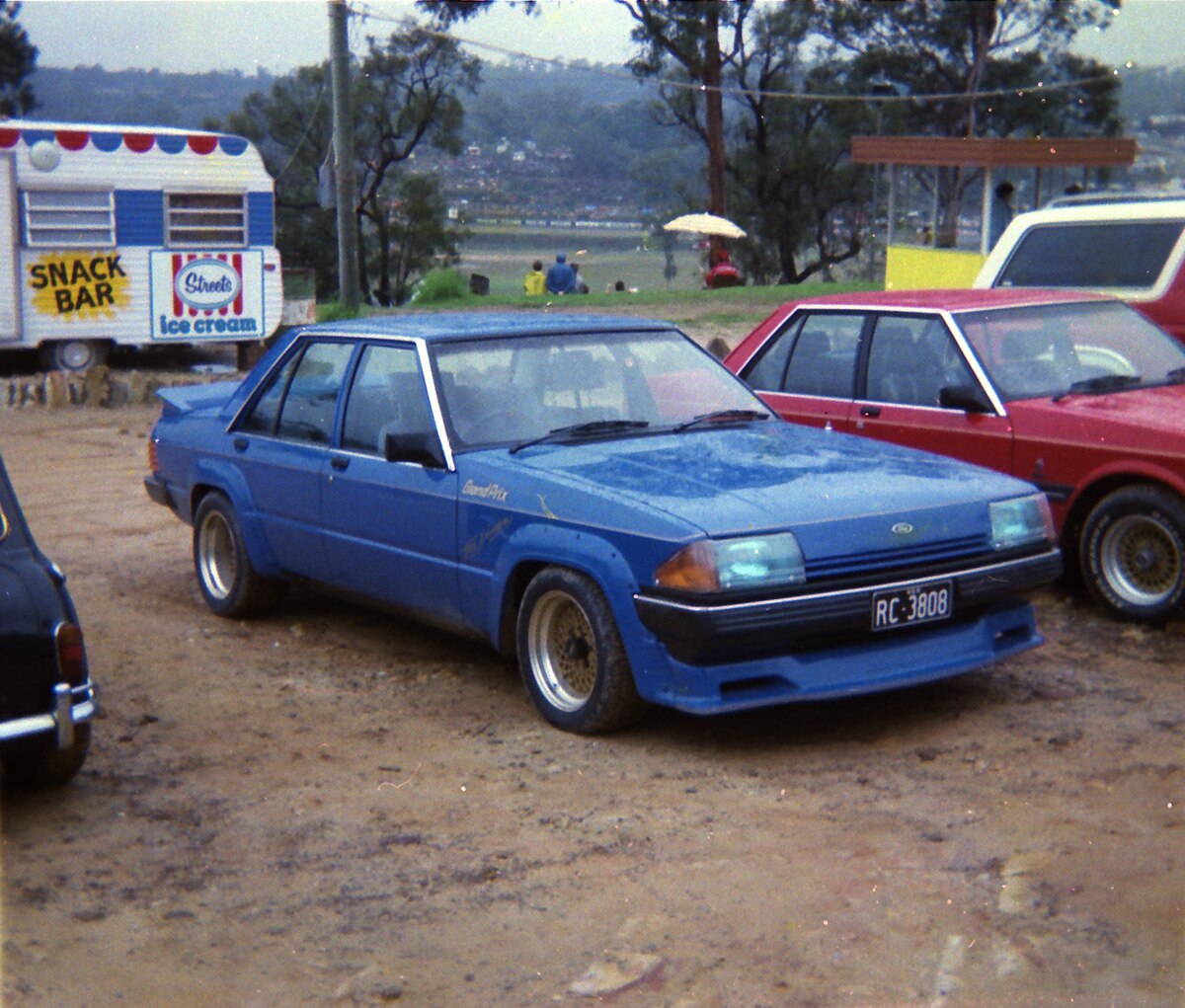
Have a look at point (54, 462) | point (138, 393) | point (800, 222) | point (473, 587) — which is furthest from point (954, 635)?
point (800, 222)

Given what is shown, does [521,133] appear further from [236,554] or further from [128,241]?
[236,554]

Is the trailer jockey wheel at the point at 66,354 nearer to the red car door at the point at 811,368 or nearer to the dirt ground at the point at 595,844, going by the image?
the red car door at the point at 811,368

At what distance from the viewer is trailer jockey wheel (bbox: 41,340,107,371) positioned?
18266mm

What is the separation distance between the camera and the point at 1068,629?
270 inches

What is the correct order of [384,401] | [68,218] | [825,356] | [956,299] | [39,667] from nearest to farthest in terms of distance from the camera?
[39,667]
[384,401]
[956,299]
[825,356]
[68,218]

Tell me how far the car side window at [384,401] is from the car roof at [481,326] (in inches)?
3.9

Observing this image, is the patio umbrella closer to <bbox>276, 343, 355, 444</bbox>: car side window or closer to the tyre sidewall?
the tyre sidewall

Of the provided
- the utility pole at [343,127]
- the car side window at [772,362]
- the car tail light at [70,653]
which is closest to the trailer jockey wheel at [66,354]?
the utility pole at [343,127]

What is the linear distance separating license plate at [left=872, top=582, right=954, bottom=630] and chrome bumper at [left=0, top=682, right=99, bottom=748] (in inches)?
98.6

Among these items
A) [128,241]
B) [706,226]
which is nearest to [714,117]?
[706,226]

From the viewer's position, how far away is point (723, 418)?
21.3 ft

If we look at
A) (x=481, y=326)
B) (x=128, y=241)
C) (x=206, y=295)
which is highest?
(x=128, y=241)

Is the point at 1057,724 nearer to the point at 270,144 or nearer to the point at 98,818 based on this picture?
the point at 98,818

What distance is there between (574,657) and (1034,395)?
293 cm
